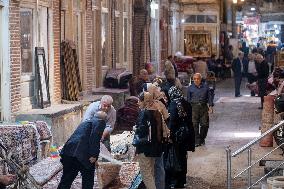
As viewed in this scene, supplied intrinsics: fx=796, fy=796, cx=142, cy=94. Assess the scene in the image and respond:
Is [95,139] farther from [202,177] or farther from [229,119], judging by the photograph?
[229,119]

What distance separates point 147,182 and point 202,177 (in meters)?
3.21

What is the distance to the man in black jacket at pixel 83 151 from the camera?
10688 mm

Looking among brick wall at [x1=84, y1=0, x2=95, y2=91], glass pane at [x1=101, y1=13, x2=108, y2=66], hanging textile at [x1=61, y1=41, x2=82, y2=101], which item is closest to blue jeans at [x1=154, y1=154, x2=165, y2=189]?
hanging textile at [x1=61, y1=41, x2=82, y2=101]

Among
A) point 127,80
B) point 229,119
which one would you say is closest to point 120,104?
point 127,80

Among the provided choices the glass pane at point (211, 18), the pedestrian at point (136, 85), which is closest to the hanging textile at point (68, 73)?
the pedestrian at point (136, 85)

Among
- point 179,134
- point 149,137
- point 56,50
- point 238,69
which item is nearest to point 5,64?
point 56,50

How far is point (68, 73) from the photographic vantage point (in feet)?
61.6

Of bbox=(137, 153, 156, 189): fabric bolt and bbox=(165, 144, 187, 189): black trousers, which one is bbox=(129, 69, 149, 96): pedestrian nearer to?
bbox=(165, 144, 187, 189): black trousers

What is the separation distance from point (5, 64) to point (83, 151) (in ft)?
15.6

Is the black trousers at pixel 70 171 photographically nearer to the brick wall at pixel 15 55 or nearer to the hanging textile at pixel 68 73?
the brick wall at pixel 15 55

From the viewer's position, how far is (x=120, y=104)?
22.5 meters

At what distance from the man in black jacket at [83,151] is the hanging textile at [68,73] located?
7.84 m

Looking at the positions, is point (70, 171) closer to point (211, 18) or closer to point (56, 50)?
point (56, 50)

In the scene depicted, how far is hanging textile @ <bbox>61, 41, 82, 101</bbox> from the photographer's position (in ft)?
61.2
